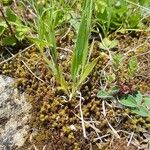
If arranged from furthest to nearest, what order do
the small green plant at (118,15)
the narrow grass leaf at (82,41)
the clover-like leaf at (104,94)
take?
the small green plant at (118,15)
the clover-like leaf at (104,94)
the narrow grass leaf at (82,41)

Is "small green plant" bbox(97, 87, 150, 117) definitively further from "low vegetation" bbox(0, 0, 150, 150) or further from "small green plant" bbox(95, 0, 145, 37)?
"small green plant" bbox(95, 0, 145, 37)

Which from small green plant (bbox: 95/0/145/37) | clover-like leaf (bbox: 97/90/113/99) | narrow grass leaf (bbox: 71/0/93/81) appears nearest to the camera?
narrow grass leaf (bbox: 71/0/93/81)

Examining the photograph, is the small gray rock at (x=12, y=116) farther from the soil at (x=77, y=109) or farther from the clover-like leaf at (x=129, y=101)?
the clover-like leaf at (x=129, y=101)

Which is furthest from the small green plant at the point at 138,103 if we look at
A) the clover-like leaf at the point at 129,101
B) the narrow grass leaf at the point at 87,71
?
the narrow grass leaf at the point at 87,71

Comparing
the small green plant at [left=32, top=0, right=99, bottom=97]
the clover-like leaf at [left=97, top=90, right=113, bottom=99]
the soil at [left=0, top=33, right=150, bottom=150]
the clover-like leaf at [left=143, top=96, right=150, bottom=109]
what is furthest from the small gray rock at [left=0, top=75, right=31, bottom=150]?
the clover-like leaf at [left=143, top=96, right=150, bottom=109]

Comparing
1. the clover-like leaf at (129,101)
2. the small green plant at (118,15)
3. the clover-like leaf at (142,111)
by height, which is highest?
the small green plant at (118,15)

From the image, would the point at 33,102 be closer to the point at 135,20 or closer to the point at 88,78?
the point at 88,78

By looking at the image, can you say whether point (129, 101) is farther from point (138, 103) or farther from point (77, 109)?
point (77, 109)

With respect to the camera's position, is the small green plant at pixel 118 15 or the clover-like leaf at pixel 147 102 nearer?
the clover-like leaf at pixel 147 102

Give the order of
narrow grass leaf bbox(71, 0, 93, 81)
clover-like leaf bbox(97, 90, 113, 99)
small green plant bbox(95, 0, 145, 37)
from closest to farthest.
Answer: narrow grass leaf bbox(71, 0, 93, 81) < clover-like leaf bbox(97, 90, 113, 99) < small green plant bbox(95, 0, 145, 37)

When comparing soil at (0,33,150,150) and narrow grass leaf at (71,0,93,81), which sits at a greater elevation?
narrow grass leaf at (71,0,93,81)
